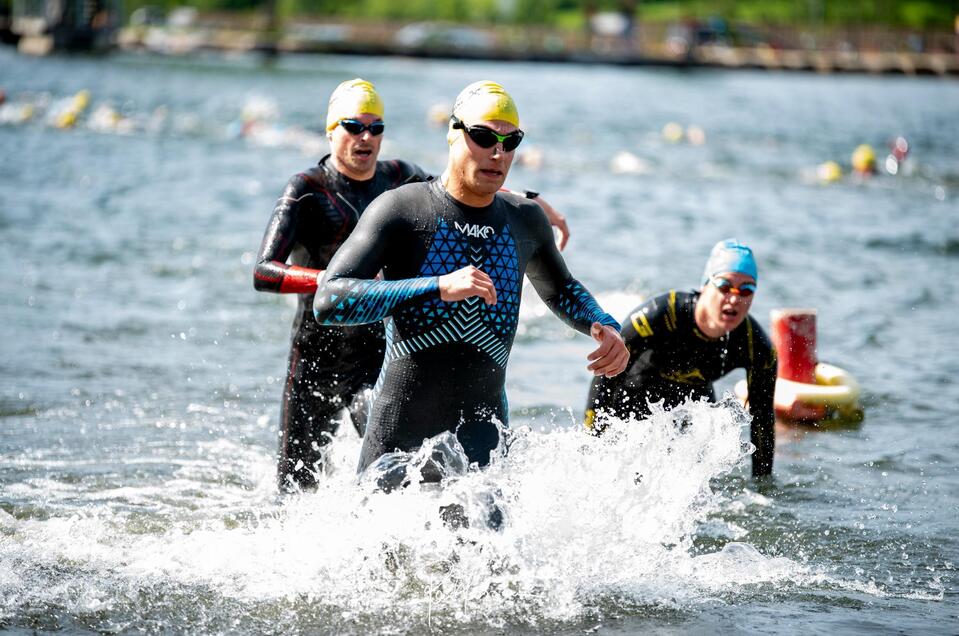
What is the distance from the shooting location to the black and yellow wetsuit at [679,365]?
610 centimetres

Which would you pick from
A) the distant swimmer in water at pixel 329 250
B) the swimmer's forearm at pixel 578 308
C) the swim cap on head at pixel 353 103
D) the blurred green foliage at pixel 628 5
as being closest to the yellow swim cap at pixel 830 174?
the distant swimmer in water at pixel 329 250

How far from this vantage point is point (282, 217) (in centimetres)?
580

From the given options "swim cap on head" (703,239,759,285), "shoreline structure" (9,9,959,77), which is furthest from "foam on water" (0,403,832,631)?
"shoreline structure" (9,9,959,77)

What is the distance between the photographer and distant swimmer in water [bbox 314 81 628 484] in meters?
4.44

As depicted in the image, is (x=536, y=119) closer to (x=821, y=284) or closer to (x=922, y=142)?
(x=922, y=142)

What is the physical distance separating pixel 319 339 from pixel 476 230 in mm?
1767

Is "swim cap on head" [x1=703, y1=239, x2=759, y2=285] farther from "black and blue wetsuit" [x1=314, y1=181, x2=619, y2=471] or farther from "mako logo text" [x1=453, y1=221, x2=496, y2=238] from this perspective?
"mako logo text" [x1=453, y1=221, x2=496, y2=238]

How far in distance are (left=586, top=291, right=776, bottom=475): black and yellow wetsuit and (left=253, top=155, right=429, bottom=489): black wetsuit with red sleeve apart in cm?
118

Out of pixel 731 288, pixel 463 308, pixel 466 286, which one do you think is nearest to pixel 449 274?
pixel 466 286

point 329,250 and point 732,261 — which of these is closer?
point 732,261

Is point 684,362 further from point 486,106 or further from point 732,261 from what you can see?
point 486,106

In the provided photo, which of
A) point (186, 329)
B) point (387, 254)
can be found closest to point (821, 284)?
point (186, 329)

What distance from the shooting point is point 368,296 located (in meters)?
4.26

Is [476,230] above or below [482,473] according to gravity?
Result: above
